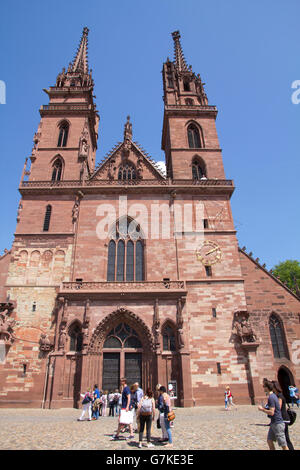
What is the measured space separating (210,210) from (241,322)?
7879 mm

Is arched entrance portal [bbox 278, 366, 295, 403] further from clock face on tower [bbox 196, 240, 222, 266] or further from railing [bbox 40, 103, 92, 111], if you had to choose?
railing [bbox 40, 103, 92, 111]

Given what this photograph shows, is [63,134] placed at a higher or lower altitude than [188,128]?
lower

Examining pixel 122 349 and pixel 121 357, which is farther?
pixel 122 349

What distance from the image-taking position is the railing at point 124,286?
57.9 feet

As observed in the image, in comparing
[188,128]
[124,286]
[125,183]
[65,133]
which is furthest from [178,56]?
[124,286]

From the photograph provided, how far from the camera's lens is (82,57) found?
34.4 meters

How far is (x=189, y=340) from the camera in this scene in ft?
55.8

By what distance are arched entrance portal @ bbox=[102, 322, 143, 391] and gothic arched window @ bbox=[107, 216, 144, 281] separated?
3.25 m

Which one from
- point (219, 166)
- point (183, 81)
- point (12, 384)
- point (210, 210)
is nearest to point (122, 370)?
point (12, 384)

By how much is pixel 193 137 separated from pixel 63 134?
11015 millimetres

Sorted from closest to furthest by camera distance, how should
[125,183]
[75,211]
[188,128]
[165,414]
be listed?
[165,414], [75,211], [125,183], [188,128]

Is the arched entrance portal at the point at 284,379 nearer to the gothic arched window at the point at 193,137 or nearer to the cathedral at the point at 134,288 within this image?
the cathedral at the point at 134,288

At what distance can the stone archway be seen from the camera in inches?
647

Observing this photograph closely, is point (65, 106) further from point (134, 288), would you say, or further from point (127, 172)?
point (134, 288)
